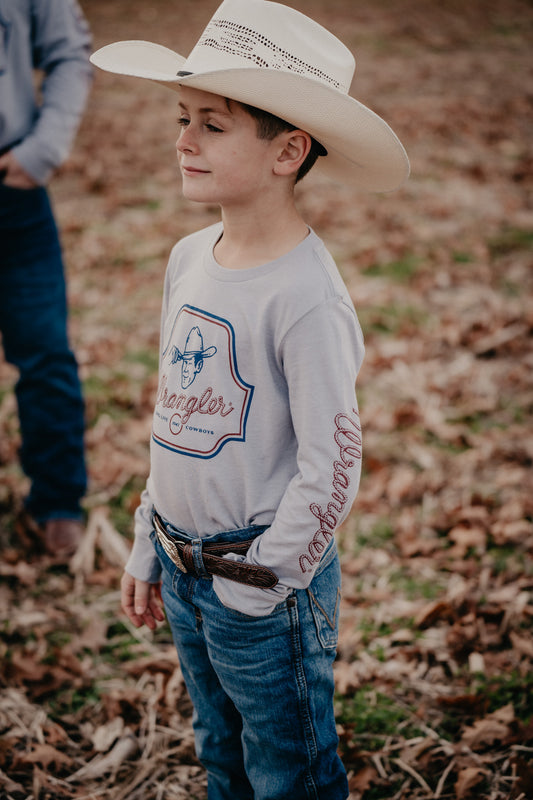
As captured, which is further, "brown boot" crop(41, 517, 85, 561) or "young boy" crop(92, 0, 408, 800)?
"brown boot" crop(41, 517, 85, 561)

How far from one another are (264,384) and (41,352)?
2.12 m

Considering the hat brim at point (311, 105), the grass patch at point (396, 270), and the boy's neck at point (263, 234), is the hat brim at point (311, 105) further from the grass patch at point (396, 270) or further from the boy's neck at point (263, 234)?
the grass patch at point (396, 270)

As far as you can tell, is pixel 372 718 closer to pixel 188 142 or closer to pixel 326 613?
pixel 326 613

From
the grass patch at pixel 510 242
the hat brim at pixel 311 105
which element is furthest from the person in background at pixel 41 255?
the grass patch at pixel 510 242

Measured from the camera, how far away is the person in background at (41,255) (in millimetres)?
3357

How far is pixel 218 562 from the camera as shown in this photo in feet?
5.96

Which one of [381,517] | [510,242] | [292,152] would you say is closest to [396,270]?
[510,242]

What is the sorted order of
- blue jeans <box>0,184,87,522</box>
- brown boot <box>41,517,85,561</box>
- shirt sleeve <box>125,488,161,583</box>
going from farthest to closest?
brown boot <box>41,517,85,561</box> → blue jeans <box>0,184,87,522</box> → shirt sleeve <box>125,488,161,583</box>

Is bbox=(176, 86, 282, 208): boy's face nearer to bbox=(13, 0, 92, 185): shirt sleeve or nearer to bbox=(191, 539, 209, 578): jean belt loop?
bbox=(191, 539, 209, 578): jean belt loop

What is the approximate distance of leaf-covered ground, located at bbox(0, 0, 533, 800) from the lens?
2.69 meters

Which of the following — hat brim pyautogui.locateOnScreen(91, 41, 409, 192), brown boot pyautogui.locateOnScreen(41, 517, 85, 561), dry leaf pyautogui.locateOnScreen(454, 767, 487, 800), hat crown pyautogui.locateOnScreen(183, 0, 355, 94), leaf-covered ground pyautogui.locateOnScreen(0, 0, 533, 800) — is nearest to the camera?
hat brim pyautogui.locateOnScreen(91, 41, 409, 192)

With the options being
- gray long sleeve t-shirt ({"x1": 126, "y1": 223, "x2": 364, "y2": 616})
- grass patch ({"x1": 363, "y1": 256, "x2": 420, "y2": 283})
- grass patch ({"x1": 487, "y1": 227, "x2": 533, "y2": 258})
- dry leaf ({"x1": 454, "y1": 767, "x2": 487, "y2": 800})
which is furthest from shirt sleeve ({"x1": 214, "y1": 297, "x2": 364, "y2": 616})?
grass patch ({"x1": 487, "y1": 227, "x2": 533, "y2": 258})

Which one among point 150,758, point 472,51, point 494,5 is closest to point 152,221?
point 150,758

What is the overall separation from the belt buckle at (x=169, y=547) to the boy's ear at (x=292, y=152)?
3.27ft
